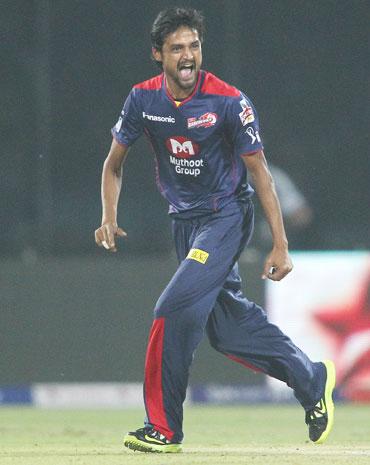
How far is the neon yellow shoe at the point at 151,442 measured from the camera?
644 centimetres

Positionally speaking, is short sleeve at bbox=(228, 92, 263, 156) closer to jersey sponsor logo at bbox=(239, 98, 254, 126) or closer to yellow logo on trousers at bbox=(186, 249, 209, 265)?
jersey sponsor logo at bbox=(239, 98, 254, 126)

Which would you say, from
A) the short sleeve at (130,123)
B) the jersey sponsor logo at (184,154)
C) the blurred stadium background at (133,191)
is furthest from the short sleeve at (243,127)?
the blurred stadium background at (133,191)

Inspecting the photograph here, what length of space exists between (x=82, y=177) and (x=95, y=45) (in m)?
1.03

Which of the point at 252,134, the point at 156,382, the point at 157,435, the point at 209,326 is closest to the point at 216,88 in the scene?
the point at 252,134

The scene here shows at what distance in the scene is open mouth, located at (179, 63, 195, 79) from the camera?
6473 mm

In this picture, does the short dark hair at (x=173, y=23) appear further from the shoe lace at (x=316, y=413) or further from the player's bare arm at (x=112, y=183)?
the shoe lace at (x=316, y=413)

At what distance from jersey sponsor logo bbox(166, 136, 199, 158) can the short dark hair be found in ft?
1.43

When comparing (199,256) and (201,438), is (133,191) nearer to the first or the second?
(201,438)

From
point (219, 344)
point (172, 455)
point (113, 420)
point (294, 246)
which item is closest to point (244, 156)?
point (219, 344)

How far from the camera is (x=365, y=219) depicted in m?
10.8

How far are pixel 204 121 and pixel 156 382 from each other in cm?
124

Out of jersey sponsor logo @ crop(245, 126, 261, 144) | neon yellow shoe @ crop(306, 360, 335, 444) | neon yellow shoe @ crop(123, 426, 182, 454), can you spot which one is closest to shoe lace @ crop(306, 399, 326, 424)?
neon yellow shoe @ crop(306, 360, 335, 444)

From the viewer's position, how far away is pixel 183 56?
646 cm

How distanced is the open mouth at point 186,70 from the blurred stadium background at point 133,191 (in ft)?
14.0
